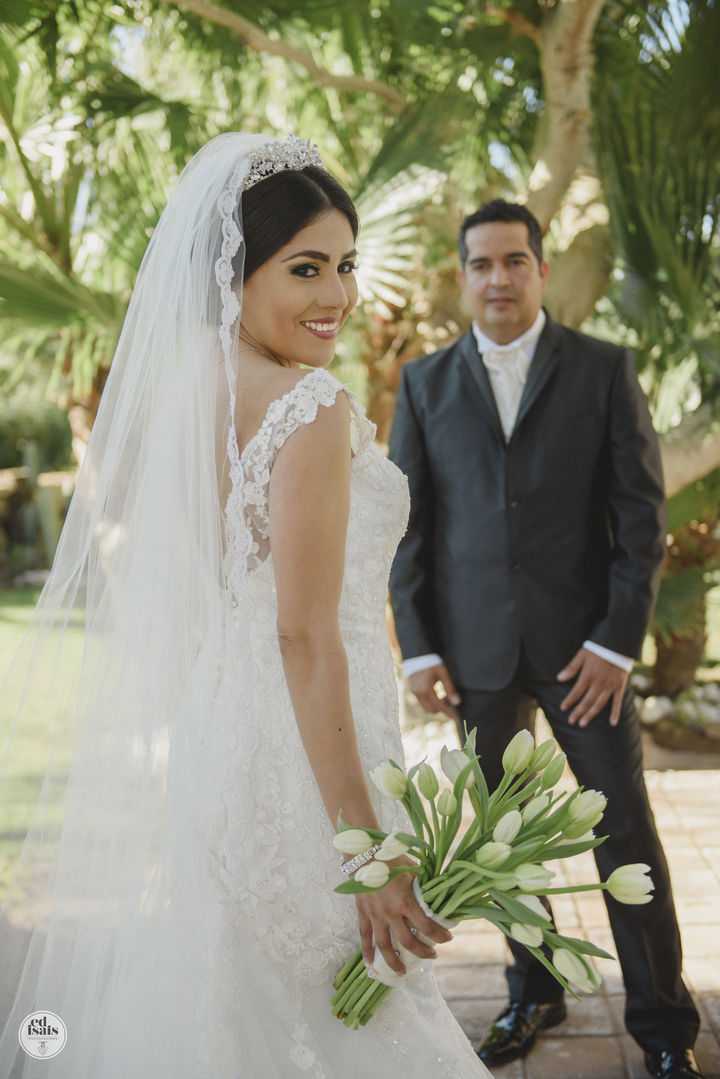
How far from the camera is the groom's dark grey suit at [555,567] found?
2.16 meters

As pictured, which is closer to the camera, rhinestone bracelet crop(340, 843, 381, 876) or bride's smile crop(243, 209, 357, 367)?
rhinestone bracelet crop(340, 843, 381, 876)

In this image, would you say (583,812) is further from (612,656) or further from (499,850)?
(612,656)

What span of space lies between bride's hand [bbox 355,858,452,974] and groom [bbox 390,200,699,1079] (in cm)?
101

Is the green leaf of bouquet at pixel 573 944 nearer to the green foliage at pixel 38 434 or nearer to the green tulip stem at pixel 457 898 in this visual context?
the green tulip stem at pixel 457 898

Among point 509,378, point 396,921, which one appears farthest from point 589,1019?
point 509,378

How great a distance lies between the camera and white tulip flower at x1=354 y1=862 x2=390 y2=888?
1.14 meters

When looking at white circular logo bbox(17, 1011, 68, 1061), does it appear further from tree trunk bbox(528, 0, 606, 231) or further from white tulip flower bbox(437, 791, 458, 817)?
tree trunk bbox(528, 0, 606, 231)

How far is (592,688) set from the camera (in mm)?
2170

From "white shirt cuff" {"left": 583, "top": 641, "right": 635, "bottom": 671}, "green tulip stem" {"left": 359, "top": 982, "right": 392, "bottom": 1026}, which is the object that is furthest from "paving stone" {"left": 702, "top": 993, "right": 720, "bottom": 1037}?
"green tulip stem" {"left": 359, "top": 982, "right": 392, "bottom": 1026}

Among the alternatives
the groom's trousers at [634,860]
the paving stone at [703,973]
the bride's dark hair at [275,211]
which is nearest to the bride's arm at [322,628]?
the bride's dark hair at [275,211]

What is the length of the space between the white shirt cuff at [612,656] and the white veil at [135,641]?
1.06 m

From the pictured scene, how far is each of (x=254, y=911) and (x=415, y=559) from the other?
116cm

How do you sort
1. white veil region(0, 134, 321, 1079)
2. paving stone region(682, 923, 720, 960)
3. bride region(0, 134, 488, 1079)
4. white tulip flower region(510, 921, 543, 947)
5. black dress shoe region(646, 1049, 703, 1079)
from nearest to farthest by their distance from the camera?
white tulip flower region(510, 921, 543, 947) < bride region(0, 134, 488, 1079) < white veil region(0, 134, 321, 1079) < black dress shoe region(646, 1049, 703, 1079) < paving stone region(682, 923, 720, 960)

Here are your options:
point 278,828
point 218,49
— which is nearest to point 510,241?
point 278,828
